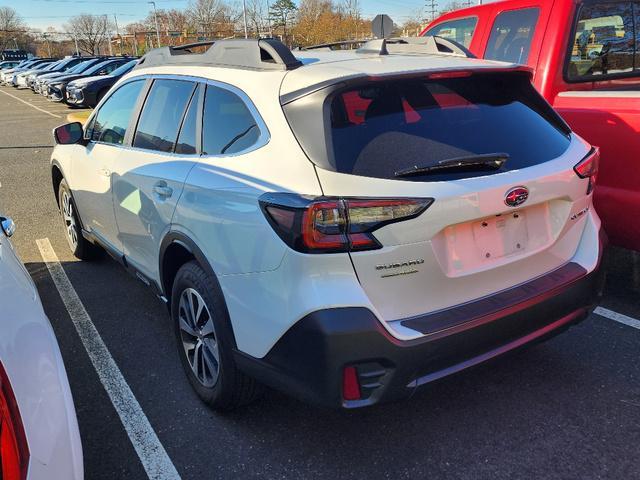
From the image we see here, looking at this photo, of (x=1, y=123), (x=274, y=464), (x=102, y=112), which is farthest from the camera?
(x=1, y=123)

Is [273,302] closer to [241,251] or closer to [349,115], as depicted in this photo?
[241,251]

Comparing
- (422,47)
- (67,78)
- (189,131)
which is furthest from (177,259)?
(67,78)

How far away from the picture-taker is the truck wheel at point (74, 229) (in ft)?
16.9

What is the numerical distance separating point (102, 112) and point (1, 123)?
673 inches

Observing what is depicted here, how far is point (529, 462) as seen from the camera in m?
2.52

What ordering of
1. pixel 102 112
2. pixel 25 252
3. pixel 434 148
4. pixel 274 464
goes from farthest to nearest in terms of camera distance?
pixel 25 252 < pixel 102 112 < pixel 274 464 < pixel 434 148

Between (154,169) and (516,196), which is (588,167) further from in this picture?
(154,169)

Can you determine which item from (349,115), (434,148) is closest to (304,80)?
(349,115)

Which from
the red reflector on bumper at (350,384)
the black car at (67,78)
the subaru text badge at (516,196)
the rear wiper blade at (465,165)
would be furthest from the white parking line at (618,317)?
the black car at (67,78)

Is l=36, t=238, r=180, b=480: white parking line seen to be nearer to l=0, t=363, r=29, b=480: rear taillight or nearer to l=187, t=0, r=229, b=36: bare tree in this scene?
l=0, t=363, r=29, b=480: rear taillight

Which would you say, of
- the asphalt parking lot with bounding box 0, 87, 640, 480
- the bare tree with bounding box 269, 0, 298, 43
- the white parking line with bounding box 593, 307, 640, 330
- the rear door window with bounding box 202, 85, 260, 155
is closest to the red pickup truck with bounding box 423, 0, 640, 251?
the white parking line with bounding box 593, 307, 640, 330

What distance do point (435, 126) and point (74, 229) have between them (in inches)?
156

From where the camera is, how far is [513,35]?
4855mm

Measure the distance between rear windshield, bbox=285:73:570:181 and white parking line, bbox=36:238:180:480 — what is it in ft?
5.16
